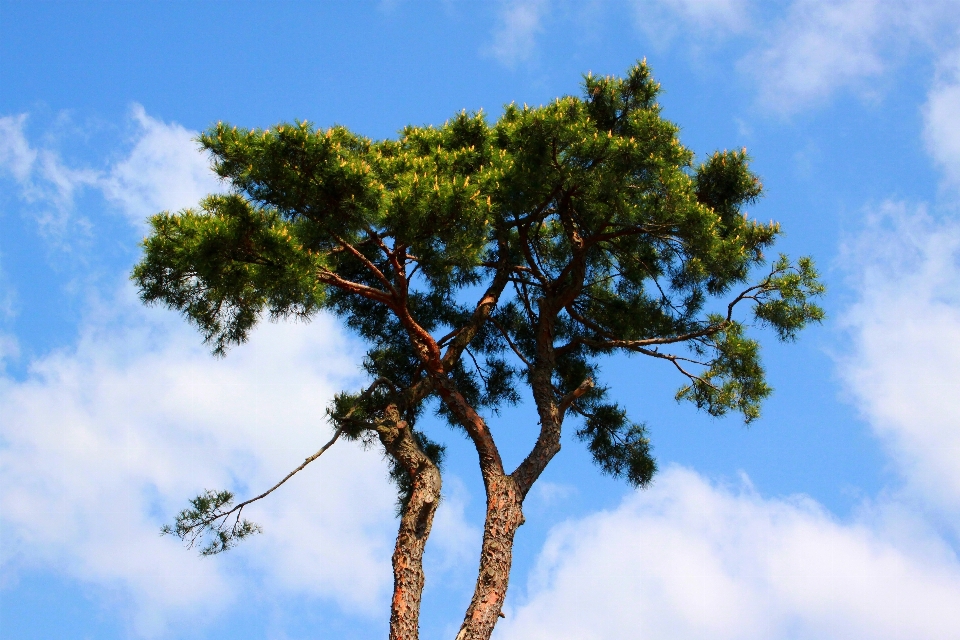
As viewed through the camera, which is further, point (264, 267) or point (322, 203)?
point (322, 203)

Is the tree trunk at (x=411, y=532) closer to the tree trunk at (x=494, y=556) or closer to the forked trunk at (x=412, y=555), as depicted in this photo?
the forked trunk at (x=412, y=555)

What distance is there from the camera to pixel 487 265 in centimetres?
707

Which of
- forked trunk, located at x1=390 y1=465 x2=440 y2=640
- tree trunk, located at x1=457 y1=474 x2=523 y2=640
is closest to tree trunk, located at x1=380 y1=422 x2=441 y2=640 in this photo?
forked trunk, located at x1=390 y1=465 x2=440 y2=640

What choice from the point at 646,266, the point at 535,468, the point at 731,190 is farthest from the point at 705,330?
the point at 535,468

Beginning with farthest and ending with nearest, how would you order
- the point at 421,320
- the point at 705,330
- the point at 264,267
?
the point at 421,320, the point at 705,330, the point at 264,267

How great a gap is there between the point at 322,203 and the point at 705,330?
3114 mm

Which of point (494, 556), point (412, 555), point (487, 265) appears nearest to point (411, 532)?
point (412, 555)

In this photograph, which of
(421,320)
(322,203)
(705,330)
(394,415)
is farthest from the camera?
(421,320)

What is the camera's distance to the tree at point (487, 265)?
5.45 meters

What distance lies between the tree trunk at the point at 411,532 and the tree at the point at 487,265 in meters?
0.01

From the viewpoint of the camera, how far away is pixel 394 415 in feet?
20.3

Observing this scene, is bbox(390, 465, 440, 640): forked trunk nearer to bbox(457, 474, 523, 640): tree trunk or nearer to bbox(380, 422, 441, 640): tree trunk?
bbox(380, 422, 441, 640): tree trunk

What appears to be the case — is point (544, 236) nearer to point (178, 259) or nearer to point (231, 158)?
point (231, 158)

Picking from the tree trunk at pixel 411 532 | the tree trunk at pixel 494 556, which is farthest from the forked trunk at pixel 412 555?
the tree trunk at pixel 494 556
